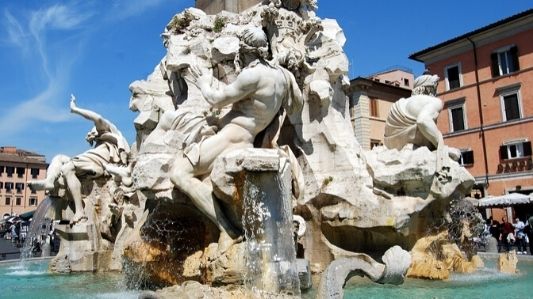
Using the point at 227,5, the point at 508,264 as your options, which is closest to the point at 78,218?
the point at 227,5

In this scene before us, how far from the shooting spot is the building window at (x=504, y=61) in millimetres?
32750

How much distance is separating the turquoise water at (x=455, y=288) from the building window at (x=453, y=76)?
97.1 ft

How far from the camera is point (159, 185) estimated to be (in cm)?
691

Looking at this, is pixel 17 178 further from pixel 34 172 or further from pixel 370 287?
pixel 370 287

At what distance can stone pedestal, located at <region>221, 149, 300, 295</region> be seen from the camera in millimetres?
5938

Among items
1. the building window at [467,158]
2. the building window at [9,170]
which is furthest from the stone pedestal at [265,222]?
the building window at [9,170]

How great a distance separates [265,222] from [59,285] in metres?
4.50

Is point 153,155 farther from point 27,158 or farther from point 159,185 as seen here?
point 27,158

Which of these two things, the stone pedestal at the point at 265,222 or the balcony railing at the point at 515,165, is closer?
the stone pedestal at the point at 265,222

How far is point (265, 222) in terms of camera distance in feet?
20.2

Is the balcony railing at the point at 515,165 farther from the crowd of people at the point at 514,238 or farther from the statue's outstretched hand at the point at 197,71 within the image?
the statue's outstretched hand at the point at 197,71

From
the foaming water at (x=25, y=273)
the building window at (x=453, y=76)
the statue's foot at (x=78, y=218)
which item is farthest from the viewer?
the building window at (x=453, y=76)

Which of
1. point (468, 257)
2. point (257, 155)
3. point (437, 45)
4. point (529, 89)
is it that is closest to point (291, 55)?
point (257, 155)

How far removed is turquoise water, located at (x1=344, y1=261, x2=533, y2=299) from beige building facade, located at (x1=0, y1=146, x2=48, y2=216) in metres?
70.3
